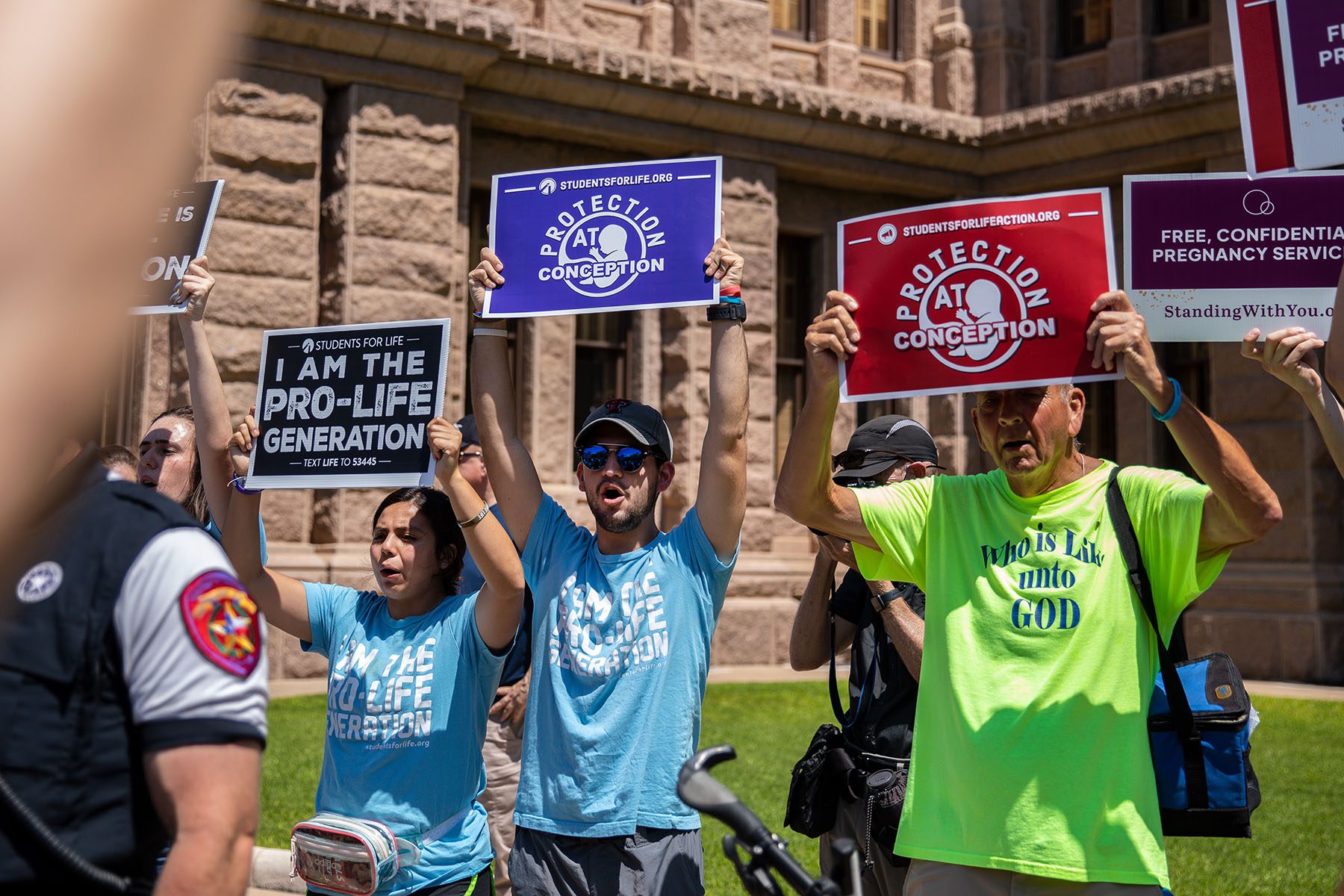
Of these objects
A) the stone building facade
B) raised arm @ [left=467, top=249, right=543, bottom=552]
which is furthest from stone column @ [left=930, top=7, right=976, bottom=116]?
raised arm @ [left=467, top=249, right=543, bottom=552]

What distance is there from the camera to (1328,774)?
29.9 ft

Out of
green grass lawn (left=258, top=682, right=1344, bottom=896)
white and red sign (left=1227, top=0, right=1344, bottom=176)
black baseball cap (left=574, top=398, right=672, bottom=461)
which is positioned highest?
white and red sign (left=1227, top=0, right=1344, bottom=176)

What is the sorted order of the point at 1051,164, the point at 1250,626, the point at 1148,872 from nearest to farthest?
the point at 1148,872, the point at 1250,626, the point at 1051,164

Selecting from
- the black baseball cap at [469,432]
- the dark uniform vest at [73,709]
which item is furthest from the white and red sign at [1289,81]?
the black baseball cap at [469,432]

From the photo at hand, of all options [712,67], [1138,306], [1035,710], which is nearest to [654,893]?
[1035,710]

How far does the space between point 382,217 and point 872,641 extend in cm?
842

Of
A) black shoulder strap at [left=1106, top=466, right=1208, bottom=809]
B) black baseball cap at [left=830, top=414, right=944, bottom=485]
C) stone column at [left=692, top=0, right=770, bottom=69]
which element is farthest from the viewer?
stone column at [left=692, top=0, right=770, bottom=69]

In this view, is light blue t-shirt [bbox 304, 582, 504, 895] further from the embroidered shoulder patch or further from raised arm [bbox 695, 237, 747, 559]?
the embroidered shoulder patch

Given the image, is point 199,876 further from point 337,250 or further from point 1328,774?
point 337,250

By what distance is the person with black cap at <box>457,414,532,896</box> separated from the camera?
5.09 m

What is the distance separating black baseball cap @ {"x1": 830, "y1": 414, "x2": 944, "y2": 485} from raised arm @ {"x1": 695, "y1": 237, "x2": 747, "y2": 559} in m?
0.64

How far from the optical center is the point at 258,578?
4086 mm

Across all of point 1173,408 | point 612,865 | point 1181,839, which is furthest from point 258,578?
point 1181,839

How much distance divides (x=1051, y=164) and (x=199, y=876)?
15.3 metres
